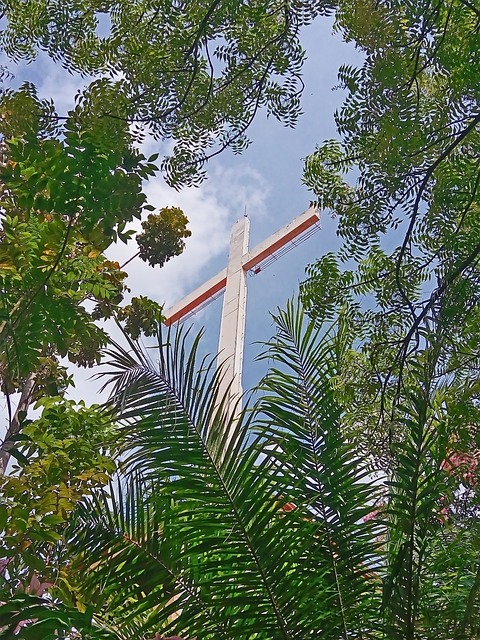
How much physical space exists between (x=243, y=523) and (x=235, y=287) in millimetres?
5403

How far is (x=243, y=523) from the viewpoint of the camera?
1726mm

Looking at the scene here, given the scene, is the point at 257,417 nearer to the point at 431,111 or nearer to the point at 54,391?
the point at 54,391

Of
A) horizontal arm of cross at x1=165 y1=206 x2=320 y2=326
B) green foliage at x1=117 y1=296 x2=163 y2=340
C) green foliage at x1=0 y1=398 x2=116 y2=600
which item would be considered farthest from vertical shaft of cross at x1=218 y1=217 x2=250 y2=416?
green foliage at x1=0 y1=398 x2=116 y2=600

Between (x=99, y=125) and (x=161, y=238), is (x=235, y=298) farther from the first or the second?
(x=99, y=125)

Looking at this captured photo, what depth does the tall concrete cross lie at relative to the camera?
20.5 ft

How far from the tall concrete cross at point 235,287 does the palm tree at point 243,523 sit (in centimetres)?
367

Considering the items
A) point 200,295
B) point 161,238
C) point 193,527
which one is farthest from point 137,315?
point 200,295

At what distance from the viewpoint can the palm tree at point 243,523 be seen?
1.67m

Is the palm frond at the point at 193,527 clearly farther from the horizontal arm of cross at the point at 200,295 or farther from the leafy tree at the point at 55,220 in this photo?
the horizontal arm of cross at the point at 200,295

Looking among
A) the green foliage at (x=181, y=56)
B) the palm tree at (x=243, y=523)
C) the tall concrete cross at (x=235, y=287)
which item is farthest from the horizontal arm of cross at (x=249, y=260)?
the palm tree at (x=243, y=523)

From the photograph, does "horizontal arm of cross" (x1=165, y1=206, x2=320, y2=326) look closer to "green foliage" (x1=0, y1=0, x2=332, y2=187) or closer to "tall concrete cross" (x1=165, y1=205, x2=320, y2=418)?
"tall concrete cross" (x1=165, y1=205, x2=320, y2=418)

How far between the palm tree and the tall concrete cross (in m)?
3.67

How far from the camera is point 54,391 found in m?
2.91

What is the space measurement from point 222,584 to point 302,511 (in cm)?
32
